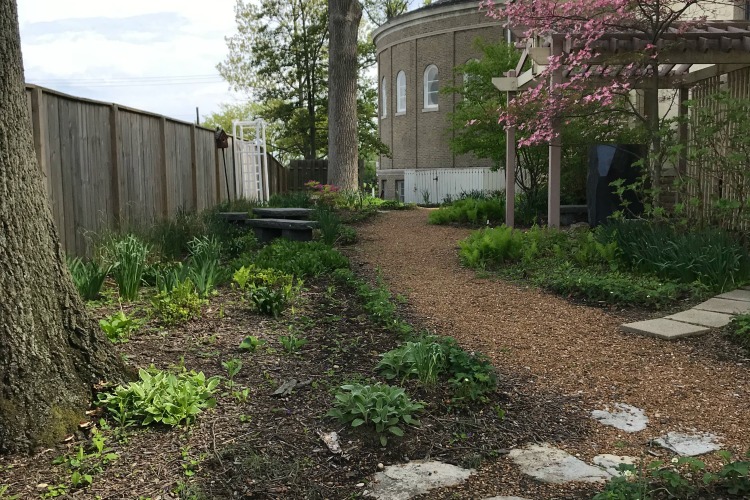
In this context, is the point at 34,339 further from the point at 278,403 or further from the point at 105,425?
the point at 278,403

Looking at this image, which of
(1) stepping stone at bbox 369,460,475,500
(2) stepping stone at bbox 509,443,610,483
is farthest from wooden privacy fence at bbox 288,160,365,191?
(1) stepping stone at bbox 369,460,475,500

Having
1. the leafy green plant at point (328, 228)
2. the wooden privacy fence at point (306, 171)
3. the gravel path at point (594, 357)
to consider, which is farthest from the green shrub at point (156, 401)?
the wooden privacy fence at point (306, 171)

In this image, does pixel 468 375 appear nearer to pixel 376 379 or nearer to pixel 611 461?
pixel 376 379

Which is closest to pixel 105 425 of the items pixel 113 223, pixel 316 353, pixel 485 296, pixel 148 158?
pixel 316 353

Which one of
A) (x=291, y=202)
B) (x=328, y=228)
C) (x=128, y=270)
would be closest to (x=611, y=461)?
(x=128, y=270)

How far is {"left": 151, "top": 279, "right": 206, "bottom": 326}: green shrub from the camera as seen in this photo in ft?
15.5

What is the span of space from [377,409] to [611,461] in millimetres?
1031

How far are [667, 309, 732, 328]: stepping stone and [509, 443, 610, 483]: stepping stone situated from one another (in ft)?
8.11

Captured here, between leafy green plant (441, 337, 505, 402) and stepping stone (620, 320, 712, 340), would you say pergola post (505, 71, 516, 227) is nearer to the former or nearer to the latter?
stepping stone (620, 320, 712, 340)

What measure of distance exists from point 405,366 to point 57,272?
6.02 feet

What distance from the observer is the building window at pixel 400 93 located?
2692cm

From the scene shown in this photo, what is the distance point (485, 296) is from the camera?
20.8 ft

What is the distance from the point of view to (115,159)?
7.59 meters

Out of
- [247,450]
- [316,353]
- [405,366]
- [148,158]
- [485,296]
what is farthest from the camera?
[148,158]
